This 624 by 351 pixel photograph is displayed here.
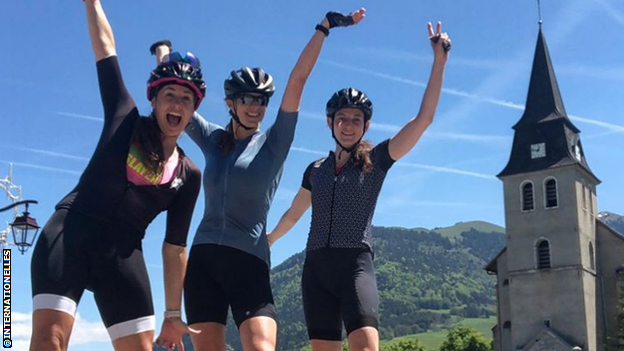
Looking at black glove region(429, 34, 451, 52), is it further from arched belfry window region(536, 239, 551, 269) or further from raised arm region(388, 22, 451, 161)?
arched belfry window region(536, 239, 551, 269)

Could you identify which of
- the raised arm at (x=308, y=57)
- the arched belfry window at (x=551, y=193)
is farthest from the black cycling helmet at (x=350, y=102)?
the arched belfry window at (x=551, y=193)

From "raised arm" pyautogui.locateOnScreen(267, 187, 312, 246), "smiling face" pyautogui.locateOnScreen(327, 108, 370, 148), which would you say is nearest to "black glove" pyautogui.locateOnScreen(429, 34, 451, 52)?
"smiling face" pyautogui.locateOnScreen(327, 108, 370, 148)

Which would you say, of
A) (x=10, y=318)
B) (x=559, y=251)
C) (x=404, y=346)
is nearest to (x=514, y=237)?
(x=559, y=251)

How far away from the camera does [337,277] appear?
19.4ft

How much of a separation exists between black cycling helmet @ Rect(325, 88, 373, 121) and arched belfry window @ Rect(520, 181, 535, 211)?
65707 mm

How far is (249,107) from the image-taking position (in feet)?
19.4

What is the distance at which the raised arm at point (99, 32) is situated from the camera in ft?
15.5

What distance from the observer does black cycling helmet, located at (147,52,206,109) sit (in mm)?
4762

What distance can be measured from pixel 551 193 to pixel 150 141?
223ft

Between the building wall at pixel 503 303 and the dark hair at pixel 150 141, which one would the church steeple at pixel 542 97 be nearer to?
the building wall at pixel 503 303

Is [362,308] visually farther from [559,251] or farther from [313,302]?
[559,251]

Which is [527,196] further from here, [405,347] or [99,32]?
[99,32]

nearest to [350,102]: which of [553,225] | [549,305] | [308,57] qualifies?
[308,57]

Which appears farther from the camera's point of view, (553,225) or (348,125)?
(553,225)
